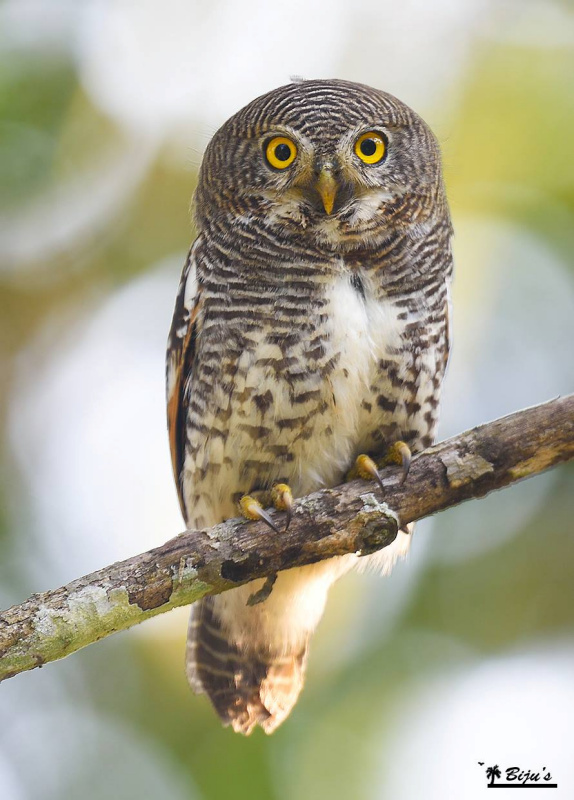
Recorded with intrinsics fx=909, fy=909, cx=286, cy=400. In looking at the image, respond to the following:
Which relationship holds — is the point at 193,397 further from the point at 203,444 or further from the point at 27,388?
the point at 27,388

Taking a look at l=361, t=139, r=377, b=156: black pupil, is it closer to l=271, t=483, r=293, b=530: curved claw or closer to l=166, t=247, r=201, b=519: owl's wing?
l=166, t=247, r=201, b=519: owl's wing

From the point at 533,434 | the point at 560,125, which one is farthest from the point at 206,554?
the point at 560,125

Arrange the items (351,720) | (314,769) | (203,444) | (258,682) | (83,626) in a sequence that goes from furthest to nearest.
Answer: (351,720) < (314,769) < (258,682) < (203,444) < (83,626)

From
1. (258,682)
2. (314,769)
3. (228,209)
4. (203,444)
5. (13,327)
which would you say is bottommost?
(314,769)

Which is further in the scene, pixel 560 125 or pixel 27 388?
pixel 27 388

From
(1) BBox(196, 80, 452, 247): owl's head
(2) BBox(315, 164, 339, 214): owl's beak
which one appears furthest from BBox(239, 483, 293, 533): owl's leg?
(2) BBox(315, 164, 339, 214): owl's beak

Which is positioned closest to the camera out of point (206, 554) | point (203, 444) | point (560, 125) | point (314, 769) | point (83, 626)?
point (83, 626)

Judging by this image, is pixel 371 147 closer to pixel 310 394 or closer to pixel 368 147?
pixel 368 147
